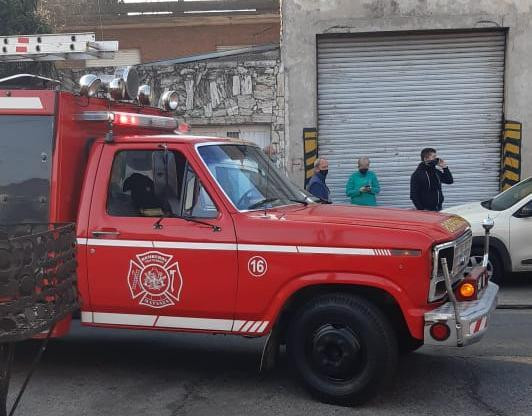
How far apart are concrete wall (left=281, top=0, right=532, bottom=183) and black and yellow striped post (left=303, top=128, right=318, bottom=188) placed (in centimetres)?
10

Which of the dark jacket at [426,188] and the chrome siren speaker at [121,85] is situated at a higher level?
the chrome siren speaker at [121,85]

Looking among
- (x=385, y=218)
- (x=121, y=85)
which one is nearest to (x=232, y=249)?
(x=385, y=218)

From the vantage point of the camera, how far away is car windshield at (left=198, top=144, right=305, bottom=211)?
495 centimetres

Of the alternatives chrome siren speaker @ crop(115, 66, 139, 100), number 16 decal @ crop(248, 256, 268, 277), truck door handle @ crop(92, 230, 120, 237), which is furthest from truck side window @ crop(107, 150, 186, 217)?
chrome siren speaker @ crop(115, 66, 139, 100)

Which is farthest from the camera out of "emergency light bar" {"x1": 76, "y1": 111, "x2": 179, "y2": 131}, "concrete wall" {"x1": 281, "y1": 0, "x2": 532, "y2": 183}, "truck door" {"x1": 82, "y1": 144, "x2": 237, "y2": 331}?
"concrete wall" {"x1": 281, "y1": 0, "x2": 532, "y2": 183}

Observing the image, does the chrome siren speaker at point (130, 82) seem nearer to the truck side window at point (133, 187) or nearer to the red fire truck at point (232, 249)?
the red fire truck at point (232, 249)

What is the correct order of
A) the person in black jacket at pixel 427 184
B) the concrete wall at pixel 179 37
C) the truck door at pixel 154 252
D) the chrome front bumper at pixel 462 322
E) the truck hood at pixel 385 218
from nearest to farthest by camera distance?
1. the chrome front bumper at pixel 462 322
2. the truck hood at pixel 385 218
3. the truck door at pixel 154 252
4. the person in black jacket at pixel 427 184
5. the concrete wall at pixel 179 37

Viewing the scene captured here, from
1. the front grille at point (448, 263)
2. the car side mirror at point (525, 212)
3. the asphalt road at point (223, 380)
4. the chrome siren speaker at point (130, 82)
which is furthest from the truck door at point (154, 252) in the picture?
the car side mirror at point (525, 212)

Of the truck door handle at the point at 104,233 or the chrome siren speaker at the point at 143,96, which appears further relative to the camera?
the chrome siren speaker at the point at 143,96

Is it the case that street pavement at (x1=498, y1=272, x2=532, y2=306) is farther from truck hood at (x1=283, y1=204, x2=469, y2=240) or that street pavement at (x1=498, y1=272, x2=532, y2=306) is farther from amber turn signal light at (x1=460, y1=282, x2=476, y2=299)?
amber turn signal light at (x1=460, y1=282, x2=476, y2=299)

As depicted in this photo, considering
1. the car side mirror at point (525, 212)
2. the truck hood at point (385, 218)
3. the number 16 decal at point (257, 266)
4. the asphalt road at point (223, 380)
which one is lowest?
the asphalt road at point (223, 380)

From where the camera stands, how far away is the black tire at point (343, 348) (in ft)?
14.8

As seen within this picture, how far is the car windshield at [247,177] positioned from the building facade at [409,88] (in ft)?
22.7

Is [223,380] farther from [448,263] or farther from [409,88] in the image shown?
[409,88]
